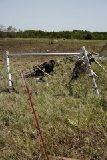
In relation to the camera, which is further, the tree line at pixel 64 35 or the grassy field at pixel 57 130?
the tree line at pixel 64 35

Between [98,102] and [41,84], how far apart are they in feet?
14.2

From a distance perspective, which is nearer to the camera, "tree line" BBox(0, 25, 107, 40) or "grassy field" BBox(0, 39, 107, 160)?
"grassy field" BBox(0, 39, 107, 160)

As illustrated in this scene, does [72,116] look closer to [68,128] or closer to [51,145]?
[68,128]

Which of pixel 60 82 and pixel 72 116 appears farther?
pixel 60 82

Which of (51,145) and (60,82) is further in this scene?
(60,82)

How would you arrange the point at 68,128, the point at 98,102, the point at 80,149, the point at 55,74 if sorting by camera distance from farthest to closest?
the point at 55,74, the point at 98,102, the point at 68,128, the point at 80,149

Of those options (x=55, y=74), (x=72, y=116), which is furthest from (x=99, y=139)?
(x=55, y=74)

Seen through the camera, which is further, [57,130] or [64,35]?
[64,35]

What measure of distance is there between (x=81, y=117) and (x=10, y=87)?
5039 mm

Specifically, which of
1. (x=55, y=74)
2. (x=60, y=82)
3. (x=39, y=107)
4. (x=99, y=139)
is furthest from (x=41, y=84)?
(x=99, y=139)

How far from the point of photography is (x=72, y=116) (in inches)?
258

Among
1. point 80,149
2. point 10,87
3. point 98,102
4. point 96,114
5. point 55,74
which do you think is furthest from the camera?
point 55,74

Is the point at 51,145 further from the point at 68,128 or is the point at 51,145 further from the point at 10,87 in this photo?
the point at 10,87

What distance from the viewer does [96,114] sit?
21.0 feet
